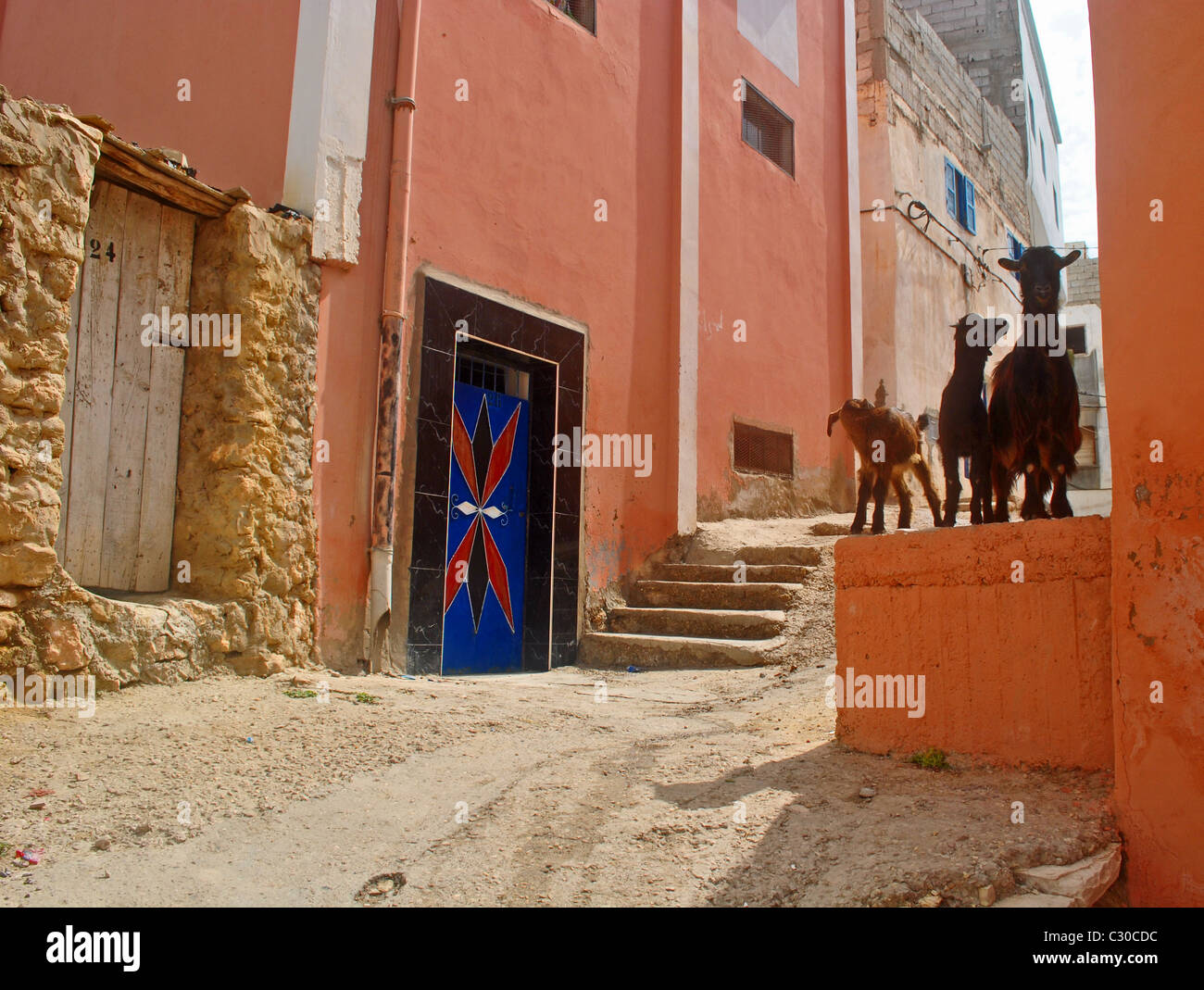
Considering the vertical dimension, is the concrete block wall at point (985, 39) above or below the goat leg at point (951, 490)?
above

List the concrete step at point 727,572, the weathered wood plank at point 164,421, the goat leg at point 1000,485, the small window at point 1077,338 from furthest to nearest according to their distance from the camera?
the small window at point 1077,338
the concrete step at point 727,572
the weathered wood plank at point 164,421
the goat leg at point 1000,485

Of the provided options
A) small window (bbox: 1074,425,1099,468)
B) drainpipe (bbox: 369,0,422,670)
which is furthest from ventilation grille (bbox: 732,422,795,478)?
small window (bbox: 1074,425,1099,468)

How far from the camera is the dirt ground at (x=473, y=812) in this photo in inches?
99.3

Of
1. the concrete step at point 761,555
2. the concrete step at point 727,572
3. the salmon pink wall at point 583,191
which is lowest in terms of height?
the concrete step at point 727,572

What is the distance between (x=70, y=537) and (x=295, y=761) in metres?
1.73

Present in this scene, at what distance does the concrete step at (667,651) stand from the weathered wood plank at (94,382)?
3.67m

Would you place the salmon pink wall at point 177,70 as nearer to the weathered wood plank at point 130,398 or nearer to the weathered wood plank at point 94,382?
the weathered wood plank at point 130,398

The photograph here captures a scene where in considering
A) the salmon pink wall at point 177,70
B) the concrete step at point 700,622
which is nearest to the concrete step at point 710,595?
the concrete step at point 700,622

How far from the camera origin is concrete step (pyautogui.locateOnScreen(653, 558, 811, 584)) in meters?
7.09

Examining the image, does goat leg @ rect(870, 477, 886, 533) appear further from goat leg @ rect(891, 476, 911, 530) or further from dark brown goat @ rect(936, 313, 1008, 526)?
dark brown goat @ rect(936, 313, 1008, 526)

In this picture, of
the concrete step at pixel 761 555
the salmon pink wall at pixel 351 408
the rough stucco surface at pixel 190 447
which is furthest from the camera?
the concrete step at pixel 761 555

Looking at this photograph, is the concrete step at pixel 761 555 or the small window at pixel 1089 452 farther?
the small window at pixel 1089 452

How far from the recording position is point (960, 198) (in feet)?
49.3

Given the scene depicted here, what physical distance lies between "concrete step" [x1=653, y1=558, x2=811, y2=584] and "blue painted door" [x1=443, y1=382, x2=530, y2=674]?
4.83 feet
